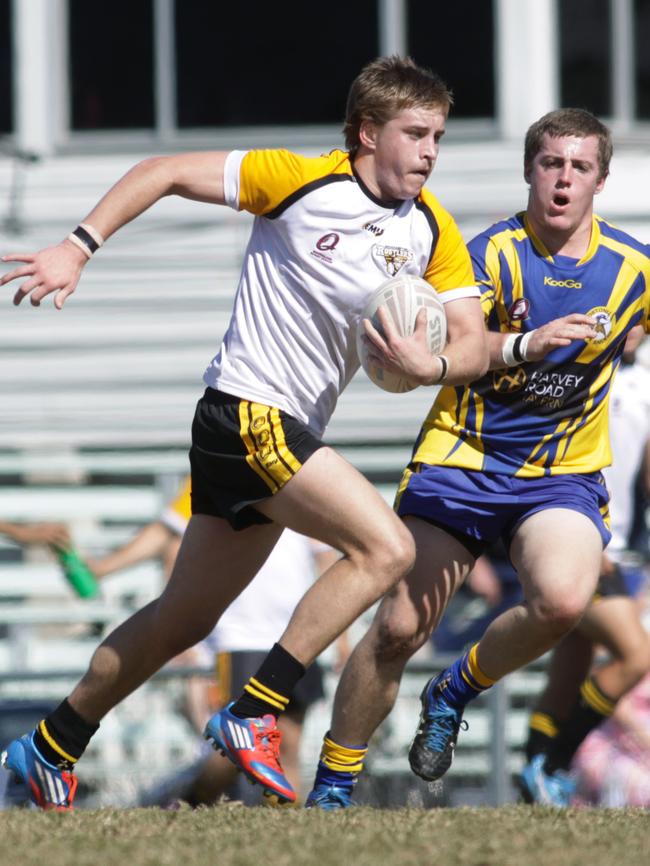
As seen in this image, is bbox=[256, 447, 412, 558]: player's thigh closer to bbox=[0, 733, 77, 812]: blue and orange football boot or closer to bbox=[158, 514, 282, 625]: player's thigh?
bbox=[158, 514, 282, 625]: player's thigh

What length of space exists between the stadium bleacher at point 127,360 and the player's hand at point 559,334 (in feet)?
17.6

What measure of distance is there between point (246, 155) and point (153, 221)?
687cm

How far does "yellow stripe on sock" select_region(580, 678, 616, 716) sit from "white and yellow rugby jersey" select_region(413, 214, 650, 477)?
2.18 meters

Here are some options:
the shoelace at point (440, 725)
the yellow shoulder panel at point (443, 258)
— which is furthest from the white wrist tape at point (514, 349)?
the shoelace at point (440, 725)

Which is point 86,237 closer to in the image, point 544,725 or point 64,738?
point 64,738

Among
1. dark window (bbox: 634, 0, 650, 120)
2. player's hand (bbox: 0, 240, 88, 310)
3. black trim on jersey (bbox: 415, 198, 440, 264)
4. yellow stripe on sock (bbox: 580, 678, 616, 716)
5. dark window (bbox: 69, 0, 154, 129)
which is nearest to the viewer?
player's hand (bbox: 0, 240, 88, 310)

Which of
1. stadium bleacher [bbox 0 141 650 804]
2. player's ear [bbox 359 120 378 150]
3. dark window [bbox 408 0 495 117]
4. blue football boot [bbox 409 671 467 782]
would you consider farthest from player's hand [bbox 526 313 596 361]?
dark window [bbox 408 0 495 117]

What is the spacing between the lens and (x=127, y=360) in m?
12.2

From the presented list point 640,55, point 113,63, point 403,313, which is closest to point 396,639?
point 403,313

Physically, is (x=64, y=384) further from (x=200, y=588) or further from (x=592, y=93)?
(x=200, y=588)

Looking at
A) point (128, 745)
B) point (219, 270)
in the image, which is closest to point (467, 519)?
point (128, 745)

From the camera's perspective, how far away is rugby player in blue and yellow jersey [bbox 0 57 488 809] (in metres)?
5.43

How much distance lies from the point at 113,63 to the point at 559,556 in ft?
25.8

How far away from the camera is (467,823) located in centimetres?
517
